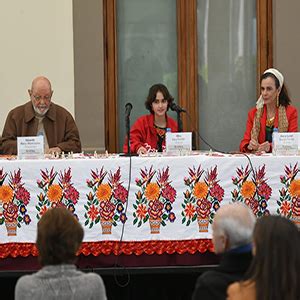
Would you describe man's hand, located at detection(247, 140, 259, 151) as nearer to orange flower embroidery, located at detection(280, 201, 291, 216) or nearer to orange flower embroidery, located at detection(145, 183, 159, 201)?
orange flower embroidery, located at detection(280, 201, 291, 216)

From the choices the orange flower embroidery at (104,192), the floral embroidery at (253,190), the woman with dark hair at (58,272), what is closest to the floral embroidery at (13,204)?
the orange flower embroidery at (104,192)

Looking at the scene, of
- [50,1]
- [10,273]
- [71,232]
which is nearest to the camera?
[71,232]

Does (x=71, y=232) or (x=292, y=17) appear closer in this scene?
(x=71, y=232)

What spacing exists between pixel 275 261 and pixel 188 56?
5059 mm

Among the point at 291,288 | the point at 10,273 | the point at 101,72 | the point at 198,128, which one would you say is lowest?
the point at 10,273

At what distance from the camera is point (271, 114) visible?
632cm

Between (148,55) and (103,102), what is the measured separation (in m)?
0.60

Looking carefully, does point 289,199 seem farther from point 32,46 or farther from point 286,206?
point 32,46

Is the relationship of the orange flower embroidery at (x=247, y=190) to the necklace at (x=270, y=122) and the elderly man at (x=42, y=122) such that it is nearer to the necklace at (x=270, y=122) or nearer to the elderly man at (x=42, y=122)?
the necklace at (x=270, y=122)

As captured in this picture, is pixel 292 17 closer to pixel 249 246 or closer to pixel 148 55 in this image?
pixel 148 55

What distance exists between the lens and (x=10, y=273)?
511 cm

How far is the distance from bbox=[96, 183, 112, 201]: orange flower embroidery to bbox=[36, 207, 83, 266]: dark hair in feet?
7.12

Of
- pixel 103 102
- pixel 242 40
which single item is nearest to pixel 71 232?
pixel 103 102

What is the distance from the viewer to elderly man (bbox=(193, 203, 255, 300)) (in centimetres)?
289
